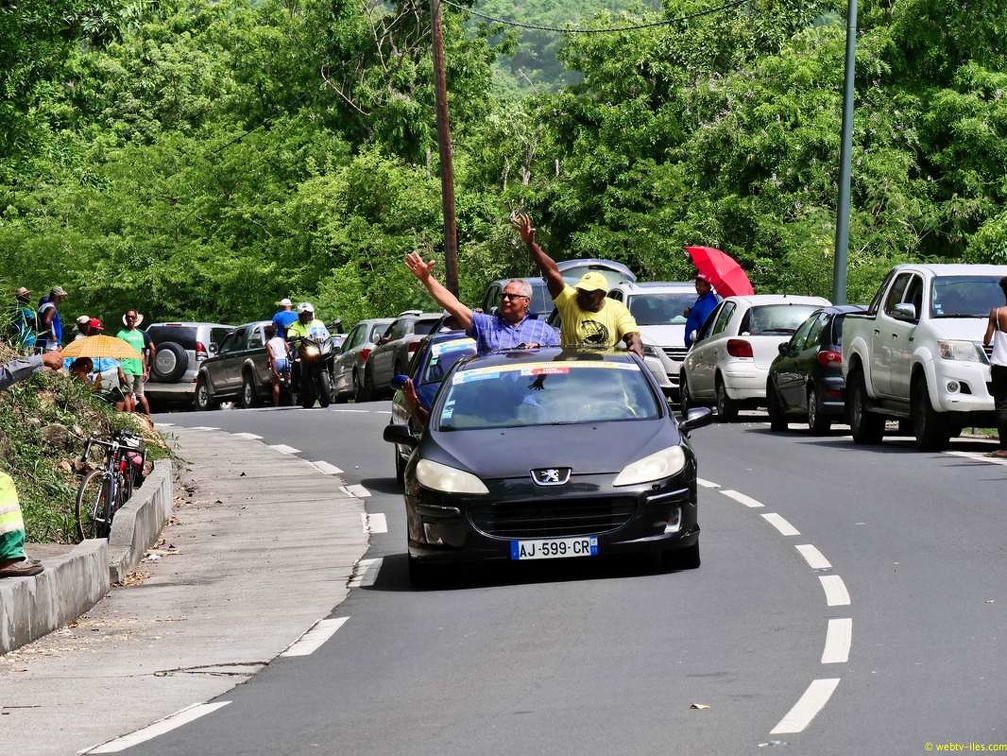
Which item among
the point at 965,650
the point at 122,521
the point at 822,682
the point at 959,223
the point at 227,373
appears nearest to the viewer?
the point at 822,682

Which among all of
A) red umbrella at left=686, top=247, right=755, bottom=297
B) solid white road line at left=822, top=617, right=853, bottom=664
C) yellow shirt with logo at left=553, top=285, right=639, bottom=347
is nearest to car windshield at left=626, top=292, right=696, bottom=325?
red umbrella at left=686, top=247, right=755, bottom=297

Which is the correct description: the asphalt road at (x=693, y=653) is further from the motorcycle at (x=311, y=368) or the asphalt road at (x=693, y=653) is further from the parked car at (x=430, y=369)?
the motorcycle at (x=311, y=368)

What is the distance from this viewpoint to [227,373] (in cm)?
3975

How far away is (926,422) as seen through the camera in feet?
66.1

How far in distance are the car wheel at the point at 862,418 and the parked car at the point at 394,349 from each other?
11389mm

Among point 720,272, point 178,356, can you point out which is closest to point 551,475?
point 720,272

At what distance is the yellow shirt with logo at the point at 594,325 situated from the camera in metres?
14.4

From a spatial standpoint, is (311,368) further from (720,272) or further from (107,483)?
(107,483)

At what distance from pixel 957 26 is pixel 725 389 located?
21.1 metres

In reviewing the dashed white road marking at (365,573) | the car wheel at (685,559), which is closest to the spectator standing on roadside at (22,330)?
the dashed white road marking at (365,573)

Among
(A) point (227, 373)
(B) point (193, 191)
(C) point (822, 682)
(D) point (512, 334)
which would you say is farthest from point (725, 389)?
(B) point (193, 191)

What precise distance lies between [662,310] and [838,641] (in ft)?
70.0

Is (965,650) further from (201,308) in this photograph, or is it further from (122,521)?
(201,308)

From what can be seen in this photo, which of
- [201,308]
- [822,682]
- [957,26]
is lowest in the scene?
[201,308]
